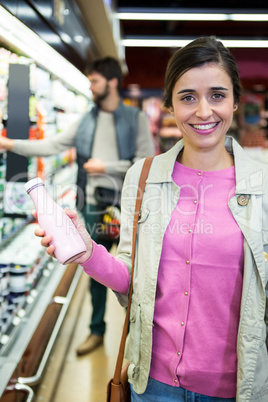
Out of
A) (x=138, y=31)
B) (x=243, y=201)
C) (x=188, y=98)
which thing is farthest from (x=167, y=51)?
(x=243, y=201)

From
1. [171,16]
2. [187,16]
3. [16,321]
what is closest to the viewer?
[16,321]

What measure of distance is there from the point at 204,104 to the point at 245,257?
0.45m

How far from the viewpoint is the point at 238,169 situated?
1.35 metres

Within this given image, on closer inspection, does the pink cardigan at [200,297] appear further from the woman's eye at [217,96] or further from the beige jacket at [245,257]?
the woman's eye at [217,96]

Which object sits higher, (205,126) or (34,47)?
(34,47)

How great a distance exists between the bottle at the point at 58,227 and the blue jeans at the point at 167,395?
0.47m

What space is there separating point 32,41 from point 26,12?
265 millimetres

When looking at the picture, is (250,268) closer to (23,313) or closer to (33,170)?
(23,313)

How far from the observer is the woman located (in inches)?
50.6

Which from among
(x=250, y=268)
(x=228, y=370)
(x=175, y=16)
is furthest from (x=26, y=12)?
(x=175, y=16)

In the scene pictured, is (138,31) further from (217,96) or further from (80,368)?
(217,96)

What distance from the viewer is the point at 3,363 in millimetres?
2242

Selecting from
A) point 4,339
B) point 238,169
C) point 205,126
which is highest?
point 205,126

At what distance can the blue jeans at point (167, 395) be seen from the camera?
4.28 feet
